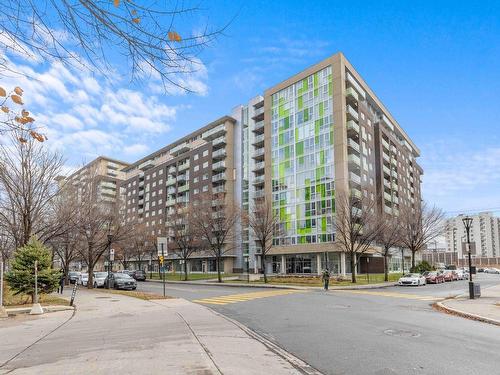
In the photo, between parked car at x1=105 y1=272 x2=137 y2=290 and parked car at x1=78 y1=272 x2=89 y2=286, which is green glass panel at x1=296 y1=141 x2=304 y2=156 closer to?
parked car at x1=78 y1=272 x2=89 y2=286

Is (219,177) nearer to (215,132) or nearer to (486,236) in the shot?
(215,132)

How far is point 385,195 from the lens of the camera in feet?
264

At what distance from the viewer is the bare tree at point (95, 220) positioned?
29.7 meters

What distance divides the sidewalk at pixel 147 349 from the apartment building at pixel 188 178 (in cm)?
5694

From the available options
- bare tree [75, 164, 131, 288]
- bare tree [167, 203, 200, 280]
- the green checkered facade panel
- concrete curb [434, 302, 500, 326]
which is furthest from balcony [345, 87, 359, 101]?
concrete curb [434, 302, 500, 326]

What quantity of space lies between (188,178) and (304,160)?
120 ft

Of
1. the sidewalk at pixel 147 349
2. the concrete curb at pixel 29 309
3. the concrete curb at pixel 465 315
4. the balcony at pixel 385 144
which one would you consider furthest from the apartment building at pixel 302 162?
the sidewalk at pixel 147 349

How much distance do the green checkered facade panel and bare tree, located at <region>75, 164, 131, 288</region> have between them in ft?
105

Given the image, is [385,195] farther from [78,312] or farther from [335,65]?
[78,312]

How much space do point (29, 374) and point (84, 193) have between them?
85.3ft

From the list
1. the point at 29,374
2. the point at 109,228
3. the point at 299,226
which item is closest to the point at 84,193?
the point at 109,228

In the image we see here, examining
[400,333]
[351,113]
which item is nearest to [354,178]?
[351,113]

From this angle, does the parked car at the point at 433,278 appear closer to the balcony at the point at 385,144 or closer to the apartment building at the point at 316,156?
the apartment building at the point at 316,156

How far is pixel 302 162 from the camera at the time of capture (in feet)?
223
